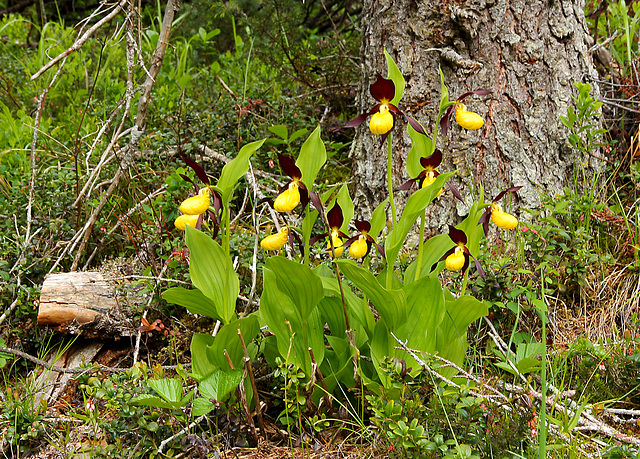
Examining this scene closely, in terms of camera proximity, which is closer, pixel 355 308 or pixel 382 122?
pixel 382 122

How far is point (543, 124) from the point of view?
2.39 meters

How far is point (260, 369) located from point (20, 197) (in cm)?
179

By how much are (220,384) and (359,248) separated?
61 cm

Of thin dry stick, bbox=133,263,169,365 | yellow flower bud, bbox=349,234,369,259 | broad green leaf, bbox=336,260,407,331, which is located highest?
yellow flower bud, bbox=349,234,369,259

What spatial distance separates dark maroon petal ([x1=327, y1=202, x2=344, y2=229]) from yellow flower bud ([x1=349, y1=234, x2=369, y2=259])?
9 cm

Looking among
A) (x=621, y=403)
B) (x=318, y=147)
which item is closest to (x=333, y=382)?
(x=318, y=147)

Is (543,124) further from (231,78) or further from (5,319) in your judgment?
(5,319)

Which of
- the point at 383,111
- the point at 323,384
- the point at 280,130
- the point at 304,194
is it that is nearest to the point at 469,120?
the point at 383,111

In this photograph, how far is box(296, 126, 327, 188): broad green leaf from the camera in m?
1.43

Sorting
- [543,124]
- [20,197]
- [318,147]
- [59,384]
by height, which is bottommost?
[59,384]

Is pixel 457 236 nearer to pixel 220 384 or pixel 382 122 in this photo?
pixel 382 122

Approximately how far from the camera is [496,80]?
7.68 feet

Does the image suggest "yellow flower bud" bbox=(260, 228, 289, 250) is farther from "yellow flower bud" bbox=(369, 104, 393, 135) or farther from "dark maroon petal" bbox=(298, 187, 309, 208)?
"yellow flower bud" bbox=(369, 104, 393, 135)

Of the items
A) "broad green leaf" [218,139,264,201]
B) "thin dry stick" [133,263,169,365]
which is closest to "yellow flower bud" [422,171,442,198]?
"broad green leaf" [218,139,264,201]
